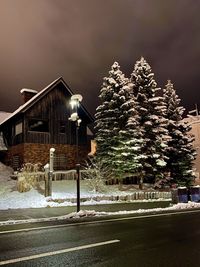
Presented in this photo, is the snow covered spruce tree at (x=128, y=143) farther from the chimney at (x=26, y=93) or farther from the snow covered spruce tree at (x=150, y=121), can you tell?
the chimney at (x=26, y=93)

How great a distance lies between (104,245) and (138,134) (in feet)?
63.0

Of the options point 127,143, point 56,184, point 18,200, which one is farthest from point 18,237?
point 127,143

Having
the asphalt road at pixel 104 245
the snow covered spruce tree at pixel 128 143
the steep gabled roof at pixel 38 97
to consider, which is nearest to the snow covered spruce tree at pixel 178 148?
the snow covered spruce tree at pixel 128 143

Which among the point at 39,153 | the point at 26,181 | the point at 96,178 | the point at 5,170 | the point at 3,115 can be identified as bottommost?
the point at 26,181

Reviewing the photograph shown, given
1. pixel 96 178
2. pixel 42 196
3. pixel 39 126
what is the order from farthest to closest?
pixel 39 126
pixel 96 178
pixel 42 196

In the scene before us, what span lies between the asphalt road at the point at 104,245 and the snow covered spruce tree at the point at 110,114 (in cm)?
1615

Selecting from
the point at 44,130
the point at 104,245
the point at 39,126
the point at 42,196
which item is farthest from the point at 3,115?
the point at 104,245

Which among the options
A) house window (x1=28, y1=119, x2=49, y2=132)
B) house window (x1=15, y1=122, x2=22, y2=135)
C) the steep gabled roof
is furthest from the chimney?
house window (x1=28, y1=119, x2=49, y2=132)

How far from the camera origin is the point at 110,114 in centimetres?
2870

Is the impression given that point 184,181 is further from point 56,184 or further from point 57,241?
point 57,241

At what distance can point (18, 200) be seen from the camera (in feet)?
61.0

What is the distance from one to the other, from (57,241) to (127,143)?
17662mm

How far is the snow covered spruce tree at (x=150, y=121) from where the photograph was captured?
1094 inches

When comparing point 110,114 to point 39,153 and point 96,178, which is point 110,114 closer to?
point 96,178
